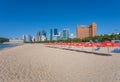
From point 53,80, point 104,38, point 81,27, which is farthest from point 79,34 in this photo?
point 53,80

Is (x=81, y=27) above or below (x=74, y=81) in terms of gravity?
above

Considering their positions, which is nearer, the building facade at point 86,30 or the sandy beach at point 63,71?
the sandy beach at point 63,71

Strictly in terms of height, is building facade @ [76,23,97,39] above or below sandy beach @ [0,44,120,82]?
above

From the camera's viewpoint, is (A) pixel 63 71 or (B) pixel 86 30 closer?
(A) pixel 63 71

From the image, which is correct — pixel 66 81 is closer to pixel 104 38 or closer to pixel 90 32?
pixel 104 38

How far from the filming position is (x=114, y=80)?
597 centimetres

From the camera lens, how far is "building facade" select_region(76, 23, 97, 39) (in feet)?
519

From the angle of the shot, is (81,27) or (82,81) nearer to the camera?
(82,81)

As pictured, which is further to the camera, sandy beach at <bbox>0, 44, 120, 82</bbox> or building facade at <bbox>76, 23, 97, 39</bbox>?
building facade at <bbox>76, 23, 97, 39</bbox>

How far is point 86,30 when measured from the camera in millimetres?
162375

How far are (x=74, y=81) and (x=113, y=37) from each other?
83.4m

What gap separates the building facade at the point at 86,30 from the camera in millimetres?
158125

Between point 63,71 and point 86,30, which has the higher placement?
point 86,30

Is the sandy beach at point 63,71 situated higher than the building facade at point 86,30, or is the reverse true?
the building facade at point 86,30
